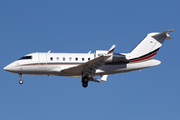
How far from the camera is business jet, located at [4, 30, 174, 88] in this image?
25719 millimetres

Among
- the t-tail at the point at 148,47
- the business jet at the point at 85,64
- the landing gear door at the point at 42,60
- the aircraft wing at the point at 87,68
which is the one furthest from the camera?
the t-tail at the point at 148,47

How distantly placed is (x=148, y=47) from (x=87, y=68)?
6.28 meters

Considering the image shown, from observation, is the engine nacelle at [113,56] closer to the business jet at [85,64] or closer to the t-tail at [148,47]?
the business jet at [85,64]

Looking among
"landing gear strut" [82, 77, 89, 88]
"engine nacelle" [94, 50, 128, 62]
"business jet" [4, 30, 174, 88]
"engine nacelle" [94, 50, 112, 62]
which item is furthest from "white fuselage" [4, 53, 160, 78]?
"engine nacelle" [94, 50, 112, 62]

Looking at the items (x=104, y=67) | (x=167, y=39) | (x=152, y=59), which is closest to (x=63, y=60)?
(x=104, y=67)

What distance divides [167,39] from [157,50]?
1.53 metres

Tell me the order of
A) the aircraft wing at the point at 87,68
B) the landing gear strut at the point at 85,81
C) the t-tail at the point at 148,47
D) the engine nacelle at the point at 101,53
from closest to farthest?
the engine nacelle at the point at 101,53
the aircraft wing at the point at 87,68
the landing gear strut at the point at 85,81
the t-tail at the point at 148,47

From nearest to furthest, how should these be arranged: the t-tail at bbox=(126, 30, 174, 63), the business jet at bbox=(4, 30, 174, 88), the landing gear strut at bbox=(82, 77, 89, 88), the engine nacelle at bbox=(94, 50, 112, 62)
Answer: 1. the engine nacelle at bbox=(94, 50, 112, 62)
2. the business jet at bbox=(4, 30, 174, 88)
3. the landing gear strut at bbox=(82, 77, 89, 88)
4. the t-tail at bbox=(126, 30, 174, 63)

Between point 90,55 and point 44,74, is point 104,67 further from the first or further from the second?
point 44,74

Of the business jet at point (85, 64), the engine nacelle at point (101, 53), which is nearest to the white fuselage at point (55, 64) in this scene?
the business jet at point (85, 64)

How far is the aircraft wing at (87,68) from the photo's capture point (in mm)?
24359

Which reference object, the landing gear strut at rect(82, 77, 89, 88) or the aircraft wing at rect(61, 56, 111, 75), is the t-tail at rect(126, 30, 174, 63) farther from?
the landing gear strut at rect(82, 77, 89, 88)

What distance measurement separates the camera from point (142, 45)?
27.6 m

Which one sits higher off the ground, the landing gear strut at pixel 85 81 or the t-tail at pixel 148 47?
the t-tail at pixel 148 47
